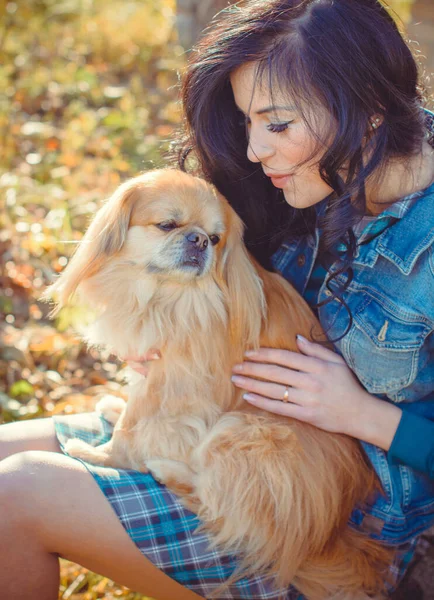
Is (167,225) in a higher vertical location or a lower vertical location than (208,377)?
higher

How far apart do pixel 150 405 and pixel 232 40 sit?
3.94 feet

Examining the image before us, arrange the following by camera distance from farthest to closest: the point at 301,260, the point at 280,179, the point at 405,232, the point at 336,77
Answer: the point at 301,260 < the point at 280,179 < the point at 405,232 < the point at 336,77

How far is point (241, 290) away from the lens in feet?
6.83

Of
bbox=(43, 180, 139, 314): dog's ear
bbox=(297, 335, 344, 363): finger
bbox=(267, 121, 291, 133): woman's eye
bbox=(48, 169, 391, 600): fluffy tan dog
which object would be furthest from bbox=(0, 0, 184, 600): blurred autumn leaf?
bbox=(297, 335, 344, 363): finger

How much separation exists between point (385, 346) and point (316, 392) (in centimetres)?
26

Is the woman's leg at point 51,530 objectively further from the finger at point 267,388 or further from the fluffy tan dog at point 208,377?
the finger at point 267,388

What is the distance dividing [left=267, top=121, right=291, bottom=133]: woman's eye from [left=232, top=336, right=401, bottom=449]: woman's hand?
Result: 667mm

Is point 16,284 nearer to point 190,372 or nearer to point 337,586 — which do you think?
point 190,372

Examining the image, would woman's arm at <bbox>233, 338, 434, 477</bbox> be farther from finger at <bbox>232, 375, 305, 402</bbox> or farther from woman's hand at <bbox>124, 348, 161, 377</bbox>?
woman's hand at <bbox>124, 348, 161, 377</bbox>

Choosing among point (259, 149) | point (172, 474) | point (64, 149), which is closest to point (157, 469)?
point (172, 474)

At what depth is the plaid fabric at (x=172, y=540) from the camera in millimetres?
1676

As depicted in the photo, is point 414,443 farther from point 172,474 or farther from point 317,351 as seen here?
point 172,474

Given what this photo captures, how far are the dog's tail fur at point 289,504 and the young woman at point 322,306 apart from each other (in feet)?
0.20

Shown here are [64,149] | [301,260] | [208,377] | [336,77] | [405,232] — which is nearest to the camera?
[336,77]
